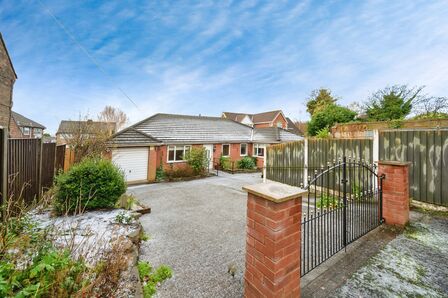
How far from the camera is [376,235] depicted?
3881 mm

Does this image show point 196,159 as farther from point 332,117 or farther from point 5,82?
point 5,82

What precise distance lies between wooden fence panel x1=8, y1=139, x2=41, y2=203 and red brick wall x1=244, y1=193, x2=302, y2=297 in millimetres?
6124

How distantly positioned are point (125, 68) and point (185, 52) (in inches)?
174

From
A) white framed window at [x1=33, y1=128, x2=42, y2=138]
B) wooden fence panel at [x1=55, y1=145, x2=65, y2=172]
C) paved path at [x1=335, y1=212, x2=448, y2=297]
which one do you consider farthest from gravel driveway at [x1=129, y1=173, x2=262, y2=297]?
white framed window at [x1=33, y1=128, x2=42, y2=138]

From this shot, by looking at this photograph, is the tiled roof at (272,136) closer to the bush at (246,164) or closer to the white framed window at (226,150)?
the bush at (246,164)

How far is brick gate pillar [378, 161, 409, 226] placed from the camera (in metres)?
3.98

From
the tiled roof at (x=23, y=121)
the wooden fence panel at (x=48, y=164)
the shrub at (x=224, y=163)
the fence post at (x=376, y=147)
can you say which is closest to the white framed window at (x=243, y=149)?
the shrub at (x=224, y=163)

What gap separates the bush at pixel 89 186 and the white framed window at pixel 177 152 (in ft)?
28.3

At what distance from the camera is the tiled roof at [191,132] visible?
13258 mm

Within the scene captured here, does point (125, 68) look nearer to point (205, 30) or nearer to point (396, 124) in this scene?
point (205, 30)

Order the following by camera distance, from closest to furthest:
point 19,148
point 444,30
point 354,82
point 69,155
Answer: point 19,148
point 444,30
point 69,155
point 354,82

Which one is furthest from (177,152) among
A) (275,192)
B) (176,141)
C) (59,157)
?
(275,192)

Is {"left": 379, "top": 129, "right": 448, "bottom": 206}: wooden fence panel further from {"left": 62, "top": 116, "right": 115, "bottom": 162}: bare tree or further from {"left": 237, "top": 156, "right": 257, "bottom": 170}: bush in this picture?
{"left": 237, "top": 156, "right": 257, "bottom": 170}: bush

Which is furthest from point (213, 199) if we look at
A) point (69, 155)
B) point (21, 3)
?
point (21, 3)
